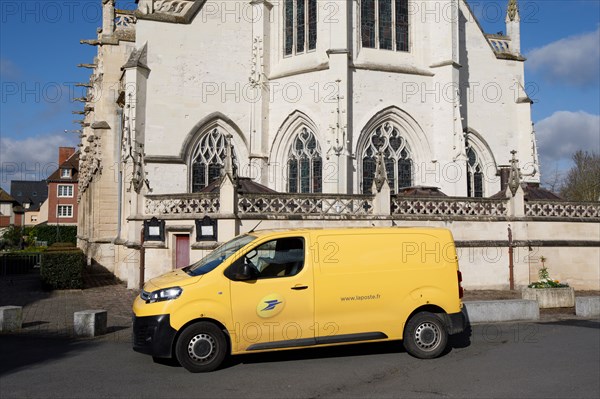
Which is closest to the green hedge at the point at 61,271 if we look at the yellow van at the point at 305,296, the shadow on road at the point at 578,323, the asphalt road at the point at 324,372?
the asphalt road at the point at 324,372

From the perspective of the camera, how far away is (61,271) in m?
17.5

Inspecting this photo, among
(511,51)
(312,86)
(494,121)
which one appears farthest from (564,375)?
(511,51)

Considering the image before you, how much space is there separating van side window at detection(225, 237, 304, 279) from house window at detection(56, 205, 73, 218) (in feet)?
222

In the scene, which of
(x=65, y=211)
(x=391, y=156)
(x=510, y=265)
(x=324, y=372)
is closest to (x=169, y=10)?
(x=391, y=156)

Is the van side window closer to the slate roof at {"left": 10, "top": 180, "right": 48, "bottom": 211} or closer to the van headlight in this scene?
the van headlight

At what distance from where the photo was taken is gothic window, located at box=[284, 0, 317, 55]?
856 inches

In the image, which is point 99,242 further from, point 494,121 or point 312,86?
point 494,121

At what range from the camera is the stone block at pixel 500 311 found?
11.0 meters

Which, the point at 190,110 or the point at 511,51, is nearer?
the point at 190,110

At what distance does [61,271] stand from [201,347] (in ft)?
39.1

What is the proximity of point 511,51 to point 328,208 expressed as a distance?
15.2 metres

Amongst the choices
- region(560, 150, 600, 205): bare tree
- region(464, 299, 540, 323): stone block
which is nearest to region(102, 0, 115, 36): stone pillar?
region(464, 299, 540, 323): stone block

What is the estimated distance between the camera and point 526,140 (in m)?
24.3

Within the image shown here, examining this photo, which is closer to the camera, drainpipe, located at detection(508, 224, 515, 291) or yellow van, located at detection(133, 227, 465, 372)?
yellow van, located at detection(133, 227, 465, 372)
